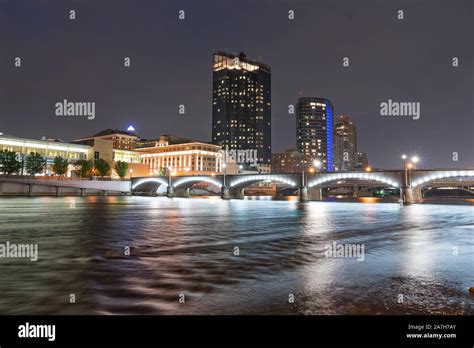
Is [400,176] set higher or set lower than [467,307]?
higher

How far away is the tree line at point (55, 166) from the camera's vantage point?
119975mm

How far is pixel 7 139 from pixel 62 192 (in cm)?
3691

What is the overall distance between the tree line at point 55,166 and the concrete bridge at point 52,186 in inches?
264

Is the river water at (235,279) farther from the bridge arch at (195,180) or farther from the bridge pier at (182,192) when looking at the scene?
the bridge pier at (182,192)

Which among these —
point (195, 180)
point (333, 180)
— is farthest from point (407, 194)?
point (195, 180)

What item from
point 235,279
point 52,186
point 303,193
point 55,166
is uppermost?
point 55,166

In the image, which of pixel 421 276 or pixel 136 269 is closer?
pixel 421 276

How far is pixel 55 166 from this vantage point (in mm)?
135125

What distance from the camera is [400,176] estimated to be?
3332 inches

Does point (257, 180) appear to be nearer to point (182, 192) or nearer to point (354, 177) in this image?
point (354, 177)

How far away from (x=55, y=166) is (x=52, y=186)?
16.1 metres
